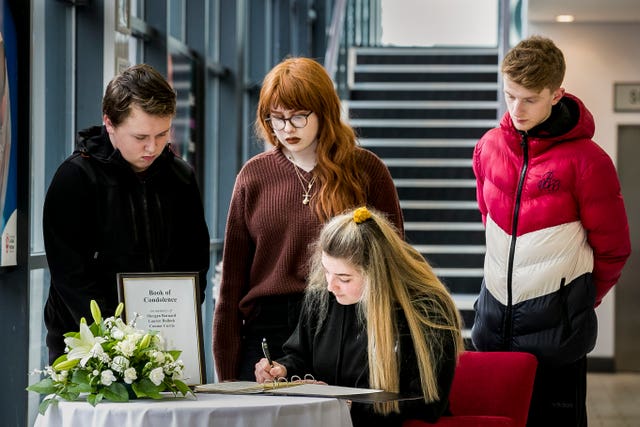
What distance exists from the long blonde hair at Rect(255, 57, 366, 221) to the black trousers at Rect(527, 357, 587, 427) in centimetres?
88

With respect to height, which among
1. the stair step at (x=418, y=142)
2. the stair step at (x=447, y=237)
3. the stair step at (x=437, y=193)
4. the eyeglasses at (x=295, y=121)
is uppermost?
the stair step at (x=418, y=142)

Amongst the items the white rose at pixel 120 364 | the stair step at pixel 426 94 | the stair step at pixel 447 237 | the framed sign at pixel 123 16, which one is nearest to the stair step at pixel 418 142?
the stair step at pixel 426 94

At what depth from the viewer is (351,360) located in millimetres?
3264

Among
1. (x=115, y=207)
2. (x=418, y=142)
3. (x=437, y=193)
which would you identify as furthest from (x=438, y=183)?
(x=115, y=207)

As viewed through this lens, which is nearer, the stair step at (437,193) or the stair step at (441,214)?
the stair step at (441,214)

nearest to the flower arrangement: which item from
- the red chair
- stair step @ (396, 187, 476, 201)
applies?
the red chair

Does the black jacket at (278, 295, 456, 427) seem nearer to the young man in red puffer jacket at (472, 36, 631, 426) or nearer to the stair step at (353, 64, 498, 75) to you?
the young man in red puffer jacket at (472, 36, 631, 426)

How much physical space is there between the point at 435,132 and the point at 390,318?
8.26 metres

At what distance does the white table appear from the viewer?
2.65 meters

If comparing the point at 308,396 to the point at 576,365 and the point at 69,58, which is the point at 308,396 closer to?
the point at 576,365

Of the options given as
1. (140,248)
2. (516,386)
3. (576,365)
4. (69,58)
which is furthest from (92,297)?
(69,58)

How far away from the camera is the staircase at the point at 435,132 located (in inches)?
392

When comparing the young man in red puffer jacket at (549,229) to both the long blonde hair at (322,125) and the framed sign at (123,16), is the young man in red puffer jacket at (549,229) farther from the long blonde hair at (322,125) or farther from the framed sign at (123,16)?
the framed sign at (123,16)

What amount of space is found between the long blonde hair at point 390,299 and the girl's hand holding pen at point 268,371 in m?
0.30
